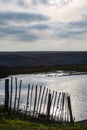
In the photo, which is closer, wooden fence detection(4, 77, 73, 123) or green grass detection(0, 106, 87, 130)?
green grass detection(0, 106, 87, 130)

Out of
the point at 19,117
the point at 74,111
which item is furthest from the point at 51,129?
the point at 74,111

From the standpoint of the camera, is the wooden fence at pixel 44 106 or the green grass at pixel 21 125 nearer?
the green grass at pixel 21 125

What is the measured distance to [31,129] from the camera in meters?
18.8

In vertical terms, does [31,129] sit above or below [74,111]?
above

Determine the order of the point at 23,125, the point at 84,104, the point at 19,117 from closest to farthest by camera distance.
Answer: the point at 23,125 < the point at 19,117 < the point at 84,104

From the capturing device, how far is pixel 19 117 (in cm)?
2498

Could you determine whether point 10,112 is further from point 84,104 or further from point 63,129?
point 84,104

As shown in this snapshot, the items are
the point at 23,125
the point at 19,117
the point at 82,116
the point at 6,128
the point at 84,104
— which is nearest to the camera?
the point at 6,128

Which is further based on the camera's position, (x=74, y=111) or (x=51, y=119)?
(x=74, y=111)

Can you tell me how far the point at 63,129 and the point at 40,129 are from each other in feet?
4.83

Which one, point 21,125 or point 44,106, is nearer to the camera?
point 21,125

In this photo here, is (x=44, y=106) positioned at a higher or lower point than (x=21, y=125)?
lower

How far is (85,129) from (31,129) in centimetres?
324

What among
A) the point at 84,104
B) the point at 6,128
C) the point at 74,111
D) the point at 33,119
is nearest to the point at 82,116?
the point at 74,111
